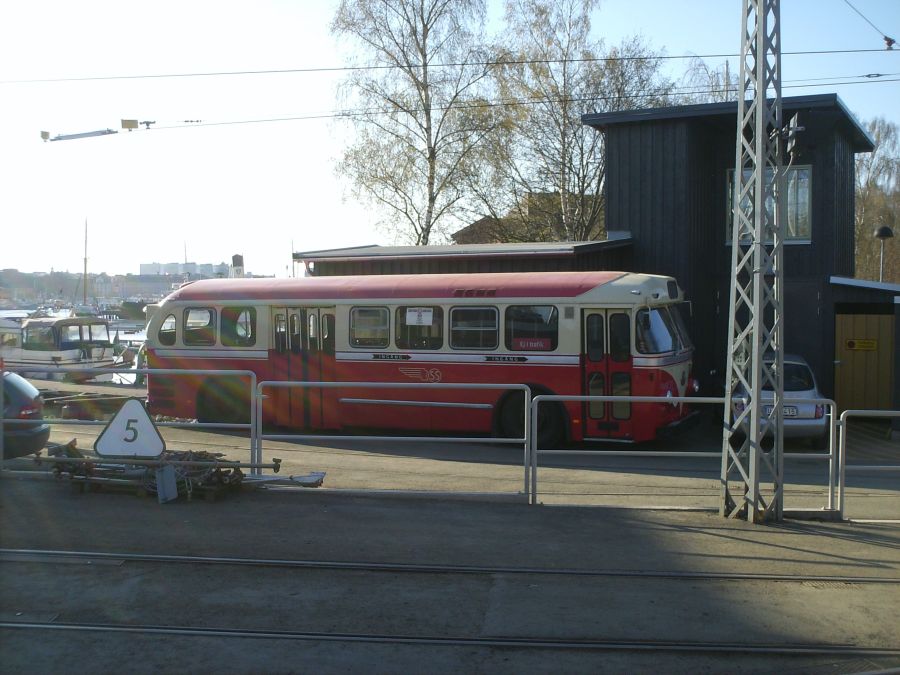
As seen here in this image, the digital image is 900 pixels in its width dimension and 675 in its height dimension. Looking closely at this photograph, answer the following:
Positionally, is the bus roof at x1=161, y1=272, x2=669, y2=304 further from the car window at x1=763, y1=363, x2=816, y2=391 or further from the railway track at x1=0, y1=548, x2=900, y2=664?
the railway track at x1=0, y1=548, x2=900, y2=664

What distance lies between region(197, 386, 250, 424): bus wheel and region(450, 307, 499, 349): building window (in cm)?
458

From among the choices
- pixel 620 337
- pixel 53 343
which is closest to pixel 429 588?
pixel 620 337

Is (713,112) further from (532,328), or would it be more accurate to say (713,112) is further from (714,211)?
(532,328)

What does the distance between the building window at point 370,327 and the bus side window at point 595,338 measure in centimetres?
371

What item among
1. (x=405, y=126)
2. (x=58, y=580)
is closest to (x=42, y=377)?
(x=405, y=126)

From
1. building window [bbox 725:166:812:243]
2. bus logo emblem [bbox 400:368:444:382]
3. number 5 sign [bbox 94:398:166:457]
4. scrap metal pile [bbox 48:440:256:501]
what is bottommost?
scrap metal pile [bbox 48:440:256:501]

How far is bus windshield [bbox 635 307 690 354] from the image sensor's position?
45.6ft

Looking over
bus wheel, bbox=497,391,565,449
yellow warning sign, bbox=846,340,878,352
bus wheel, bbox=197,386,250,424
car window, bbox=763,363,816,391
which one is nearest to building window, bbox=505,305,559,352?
bus wheel, bbox=497,391,565,449

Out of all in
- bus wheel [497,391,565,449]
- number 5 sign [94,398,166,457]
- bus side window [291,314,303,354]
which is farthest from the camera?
bus side window [291,314,303,354]

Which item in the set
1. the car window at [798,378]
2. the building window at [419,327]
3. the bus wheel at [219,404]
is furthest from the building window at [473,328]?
the car window at [798,378]

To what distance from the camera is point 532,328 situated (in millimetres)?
14602

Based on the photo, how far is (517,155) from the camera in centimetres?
3412

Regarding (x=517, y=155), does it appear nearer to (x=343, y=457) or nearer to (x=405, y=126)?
(x=405, y=126)

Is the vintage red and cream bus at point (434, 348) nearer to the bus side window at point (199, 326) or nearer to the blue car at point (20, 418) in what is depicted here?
the bus side window at point (199, 326)
